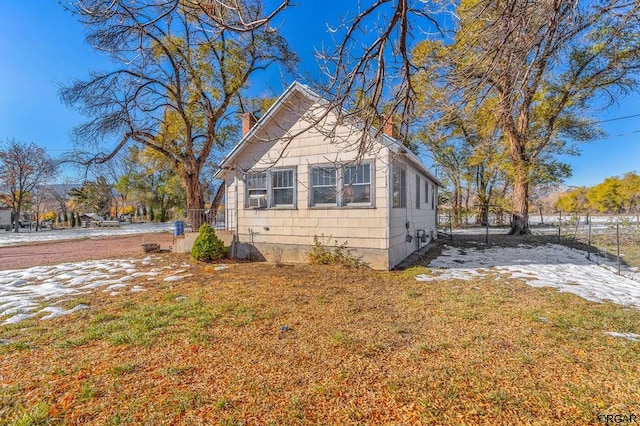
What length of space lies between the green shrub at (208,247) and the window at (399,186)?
5610 millimetres

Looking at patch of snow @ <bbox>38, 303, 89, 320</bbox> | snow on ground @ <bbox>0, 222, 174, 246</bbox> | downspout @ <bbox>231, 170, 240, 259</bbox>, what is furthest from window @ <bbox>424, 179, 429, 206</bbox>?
snow on ground @ <bbox>0, 222, 174, 246</bbox>

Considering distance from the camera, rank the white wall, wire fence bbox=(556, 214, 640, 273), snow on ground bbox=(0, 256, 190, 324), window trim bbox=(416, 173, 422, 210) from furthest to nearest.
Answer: window trim bbox=(416, 173, 422, 210)
wire fence bbox=(556, 214, 640, 273)
the white wall
snow on ground bbox=(0, 256, 190, 324)

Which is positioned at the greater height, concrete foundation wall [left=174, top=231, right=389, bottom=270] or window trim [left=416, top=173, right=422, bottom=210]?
window trim [left=416, top=173, right=422, bottom=210]

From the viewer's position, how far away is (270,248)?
29.0 ft

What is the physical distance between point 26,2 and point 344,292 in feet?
23.6

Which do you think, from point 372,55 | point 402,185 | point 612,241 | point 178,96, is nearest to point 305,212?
point 402,185

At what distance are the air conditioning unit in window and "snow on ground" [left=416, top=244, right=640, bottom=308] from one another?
16.6 feet

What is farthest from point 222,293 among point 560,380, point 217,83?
point 217,83

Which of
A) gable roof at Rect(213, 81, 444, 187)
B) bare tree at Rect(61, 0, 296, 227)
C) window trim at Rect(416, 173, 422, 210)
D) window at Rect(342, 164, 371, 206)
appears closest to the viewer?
gable roof at Rect(213, 81, 444, 187)

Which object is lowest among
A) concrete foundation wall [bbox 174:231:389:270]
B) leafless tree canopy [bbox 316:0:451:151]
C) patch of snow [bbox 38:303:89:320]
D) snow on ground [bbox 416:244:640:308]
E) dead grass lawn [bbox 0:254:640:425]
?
patch of snow [bbox 38:303:89:320]

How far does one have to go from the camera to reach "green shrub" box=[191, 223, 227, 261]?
8805 mm

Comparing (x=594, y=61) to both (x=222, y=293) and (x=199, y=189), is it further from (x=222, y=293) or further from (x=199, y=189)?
(x=199, y=189)

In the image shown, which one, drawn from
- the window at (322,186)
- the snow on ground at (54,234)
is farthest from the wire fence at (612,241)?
the snow on ground at (54,234)

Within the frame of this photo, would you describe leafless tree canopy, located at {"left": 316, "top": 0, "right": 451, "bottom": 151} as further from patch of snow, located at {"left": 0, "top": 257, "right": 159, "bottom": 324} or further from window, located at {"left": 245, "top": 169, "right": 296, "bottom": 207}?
patch of snow, located at {"left": 0, "top": 257, "right": 159, "bottom": 324}
